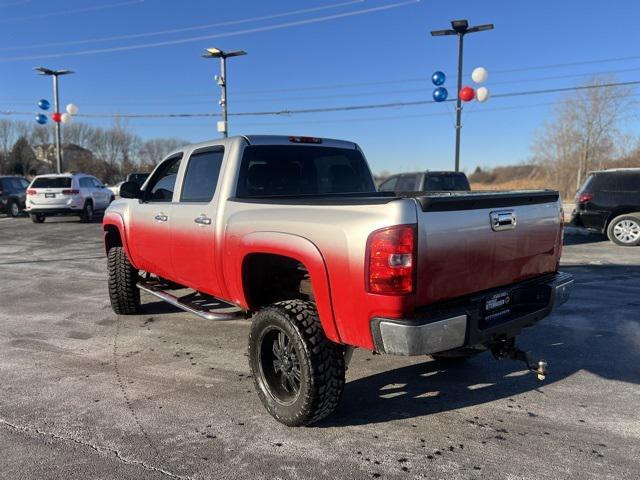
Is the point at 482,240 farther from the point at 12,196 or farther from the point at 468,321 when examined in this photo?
the point at 12,196

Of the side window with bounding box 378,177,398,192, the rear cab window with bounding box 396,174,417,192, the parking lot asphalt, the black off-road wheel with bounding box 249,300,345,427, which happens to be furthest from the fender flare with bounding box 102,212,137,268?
the side window with bounding box 378,177,398,192

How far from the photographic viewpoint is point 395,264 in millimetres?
2719

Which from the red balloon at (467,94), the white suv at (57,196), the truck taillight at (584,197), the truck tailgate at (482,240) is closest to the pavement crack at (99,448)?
the truck tailgate at (482,240)

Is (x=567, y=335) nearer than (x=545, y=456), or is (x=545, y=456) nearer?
(x=545, y=456)

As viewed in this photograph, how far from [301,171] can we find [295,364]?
1.89 meters

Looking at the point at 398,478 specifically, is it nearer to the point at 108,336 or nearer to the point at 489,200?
the point at 489,200

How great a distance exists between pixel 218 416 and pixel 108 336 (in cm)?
248

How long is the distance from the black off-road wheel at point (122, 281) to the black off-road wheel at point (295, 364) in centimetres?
300

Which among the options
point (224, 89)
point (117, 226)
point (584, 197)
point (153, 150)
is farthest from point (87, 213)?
point (153, 150)

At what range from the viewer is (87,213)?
19047mm

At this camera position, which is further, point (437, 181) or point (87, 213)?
point (87, 213)

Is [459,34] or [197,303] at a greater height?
[459,34]

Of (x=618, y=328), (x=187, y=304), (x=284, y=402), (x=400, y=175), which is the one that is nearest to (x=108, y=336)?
(x=187, y=304)

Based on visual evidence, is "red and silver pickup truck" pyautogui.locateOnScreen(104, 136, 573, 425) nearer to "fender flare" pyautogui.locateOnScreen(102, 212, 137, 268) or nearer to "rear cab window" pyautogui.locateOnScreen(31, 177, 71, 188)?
"fender flare" pyautogui.locateOnScreen(102, 212, 137, 268)
